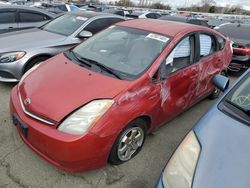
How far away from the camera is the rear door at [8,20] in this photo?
586 cm

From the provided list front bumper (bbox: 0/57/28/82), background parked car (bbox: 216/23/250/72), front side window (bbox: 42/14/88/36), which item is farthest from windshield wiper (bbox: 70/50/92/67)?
background parked car (bbox: 216/23/250/72)

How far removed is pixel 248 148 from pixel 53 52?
3.77 meters

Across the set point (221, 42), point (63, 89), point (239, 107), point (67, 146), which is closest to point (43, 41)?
point (63, 89)

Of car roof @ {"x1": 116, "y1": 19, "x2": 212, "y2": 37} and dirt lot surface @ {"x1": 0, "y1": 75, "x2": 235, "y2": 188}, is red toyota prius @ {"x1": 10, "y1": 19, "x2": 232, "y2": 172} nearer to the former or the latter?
car roof @ {"x1": 116, "y1": 19, "x2": 212, "y2": 37}

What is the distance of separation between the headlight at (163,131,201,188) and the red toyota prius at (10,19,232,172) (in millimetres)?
713

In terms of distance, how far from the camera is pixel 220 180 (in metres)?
1.44

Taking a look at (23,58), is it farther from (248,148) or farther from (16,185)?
(248,148)

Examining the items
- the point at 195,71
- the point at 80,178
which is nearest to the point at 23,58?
the point at 80,178

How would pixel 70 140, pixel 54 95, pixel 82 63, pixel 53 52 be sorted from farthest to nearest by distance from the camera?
1. pixel 53 52
2. pixel 82 63
3. pixel 54 95
4. pixel 70 140

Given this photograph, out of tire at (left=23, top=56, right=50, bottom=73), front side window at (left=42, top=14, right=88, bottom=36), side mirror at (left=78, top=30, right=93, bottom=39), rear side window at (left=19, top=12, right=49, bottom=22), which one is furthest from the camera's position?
rear side window at (left=19, top=12, right=49, bottom=22)

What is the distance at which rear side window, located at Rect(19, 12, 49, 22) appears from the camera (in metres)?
6.25

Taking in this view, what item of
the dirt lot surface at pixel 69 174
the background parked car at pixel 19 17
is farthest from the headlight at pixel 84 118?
the background parked car at pixel 19 17

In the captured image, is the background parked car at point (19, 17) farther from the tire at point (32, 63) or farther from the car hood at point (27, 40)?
the tire at point (32, 63)

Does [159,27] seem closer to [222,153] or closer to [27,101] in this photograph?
[27,101]
